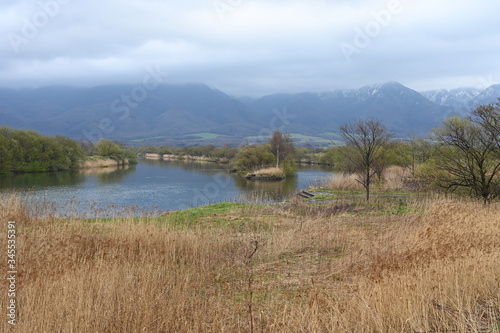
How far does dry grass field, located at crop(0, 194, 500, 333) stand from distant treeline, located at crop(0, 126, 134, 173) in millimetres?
37591

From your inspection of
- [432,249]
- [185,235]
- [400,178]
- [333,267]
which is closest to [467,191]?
[432,249]

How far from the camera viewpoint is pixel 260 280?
21.2ft

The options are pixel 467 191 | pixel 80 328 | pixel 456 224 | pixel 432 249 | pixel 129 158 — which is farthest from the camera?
pixel 129 158

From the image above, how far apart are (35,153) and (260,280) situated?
4784 cm

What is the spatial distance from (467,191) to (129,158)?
63895 millimetres

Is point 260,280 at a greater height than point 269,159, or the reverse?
point 269,159

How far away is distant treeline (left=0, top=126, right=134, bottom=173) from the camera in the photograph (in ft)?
139

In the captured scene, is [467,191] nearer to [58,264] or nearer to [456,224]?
[456,224]

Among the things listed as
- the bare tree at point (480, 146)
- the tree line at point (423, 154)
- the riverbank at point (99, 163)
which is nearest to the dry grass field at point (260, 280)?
the bare tree at point (480, 146)

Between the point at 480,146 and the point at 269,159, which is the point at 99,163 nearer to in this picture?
the point at 269,159

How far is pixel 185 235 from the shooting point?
931 cm

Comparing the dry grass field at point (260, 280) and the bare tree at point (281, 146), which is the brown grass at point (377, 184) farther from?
the bare tree at point (281, 146)

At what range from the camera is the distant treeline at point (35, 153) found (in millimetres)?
42219

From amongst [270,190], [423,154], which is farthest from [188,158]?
[423,154]
